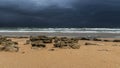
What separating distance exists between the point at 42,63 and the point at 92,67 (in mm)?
1838

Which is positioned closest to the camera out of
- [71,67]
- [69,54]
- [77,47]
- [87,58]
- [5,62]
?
[71,67]

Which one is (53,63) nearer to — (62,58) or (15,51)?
(62,58)

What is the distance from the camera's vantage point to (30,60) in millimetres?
12742

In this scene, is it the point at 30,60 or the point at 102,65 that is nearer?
the point at 102,65

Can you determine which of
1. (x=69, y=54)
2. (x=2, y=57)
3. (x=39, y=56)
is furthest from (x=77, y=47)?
(x=2, y=57)

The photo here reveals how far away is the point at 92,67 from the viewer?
11375 millimetres

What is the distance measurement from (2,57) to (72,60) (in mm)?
2833

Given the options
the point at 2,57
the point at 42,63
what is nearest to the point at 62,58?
the point at 42,63

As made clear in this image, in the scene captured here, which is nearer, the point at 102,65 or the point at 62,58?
the point at 102,65

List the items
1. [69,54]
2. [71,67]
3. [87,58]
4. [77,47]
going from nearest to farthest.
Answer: [71,67] → [87,58] → [69,54] → [77,47]

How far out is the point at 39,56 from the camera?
→ 45.8 feet

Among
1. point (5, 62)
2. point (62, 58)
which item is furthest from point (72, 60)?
point (5, 62)

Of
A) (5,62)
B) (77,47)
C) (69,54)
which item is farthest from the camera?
(77,47)

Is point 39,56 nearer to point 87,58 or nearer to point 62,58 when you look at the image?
point 62,58
